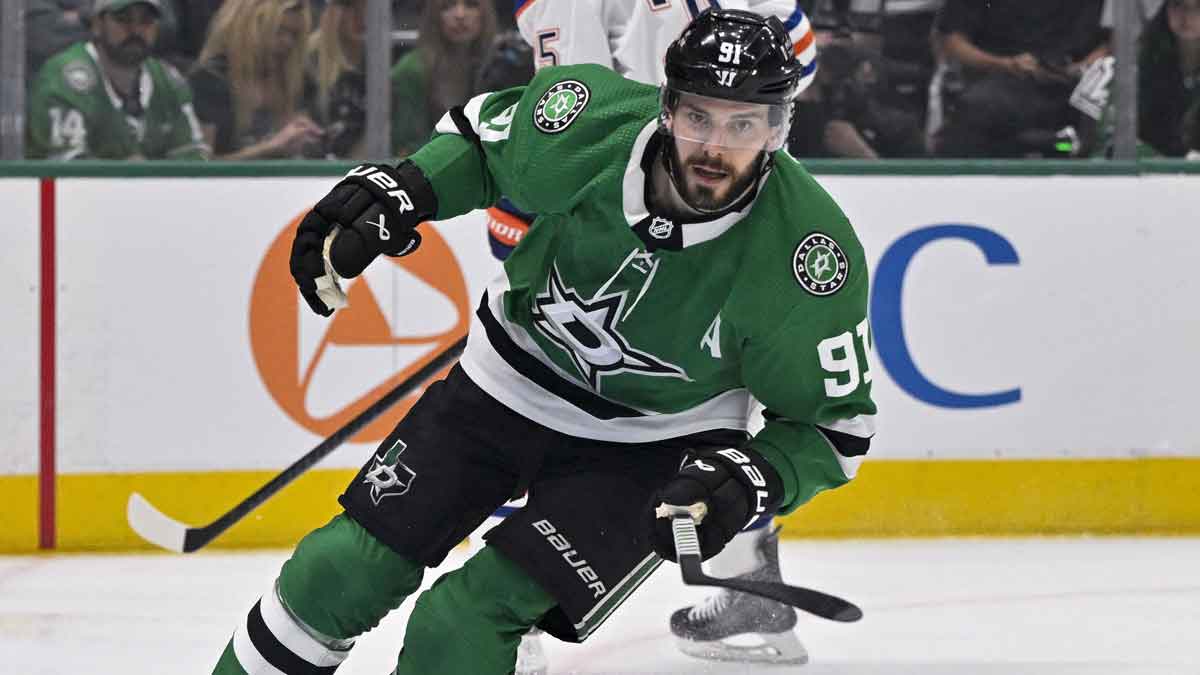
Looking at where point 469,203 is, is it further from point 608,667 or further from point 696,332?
point 608,667

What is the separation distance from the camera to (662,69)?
2896 mm

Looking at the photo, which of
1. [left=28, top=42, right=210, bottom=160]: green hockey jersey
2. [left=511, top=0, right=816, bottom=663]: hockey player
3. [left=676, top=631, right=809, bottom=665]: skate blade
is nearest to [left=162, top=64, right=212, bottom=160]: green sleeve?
[left=28, top=42, right=210, bottom=160]: green hockey jersey

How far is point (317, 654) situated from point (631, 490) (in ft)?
1.44

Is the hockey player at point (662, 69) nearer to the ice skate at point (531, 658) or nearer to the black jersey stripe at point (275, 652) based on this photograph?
the ice skate at point (531, 658)

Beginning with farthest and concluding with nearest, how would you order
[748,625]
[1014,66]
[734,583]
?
[1014,66]
[748,625]
[734,583]

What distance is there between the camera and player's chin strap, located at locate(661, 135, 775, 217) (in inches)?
83.4

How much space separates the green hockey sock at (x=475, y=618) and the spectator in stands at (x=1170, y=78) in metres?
2.64

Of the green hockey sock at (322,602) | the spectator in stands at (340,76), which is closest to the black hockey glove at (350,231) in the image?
the green hockey sock at (322,602)

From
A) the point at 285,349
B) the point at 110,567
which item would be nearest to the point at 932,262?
the point at 285,349

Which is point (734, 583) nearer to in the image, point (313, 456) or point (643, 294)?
point (643, 294)

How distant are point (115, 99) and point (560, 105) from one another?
2101mm

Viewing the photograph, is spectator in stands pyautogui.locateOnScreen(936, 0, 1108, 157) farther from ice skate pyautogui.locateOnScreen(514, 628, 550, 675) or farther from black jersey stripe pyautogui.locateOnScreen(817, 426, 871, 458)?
black jersey stripe pyautogui.locateOnScreen(817, 426, 871, 458)

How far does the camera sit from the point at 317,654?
2.15 metres

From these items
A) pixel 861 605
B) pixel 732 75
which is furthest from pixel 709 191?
pixel 861 605
